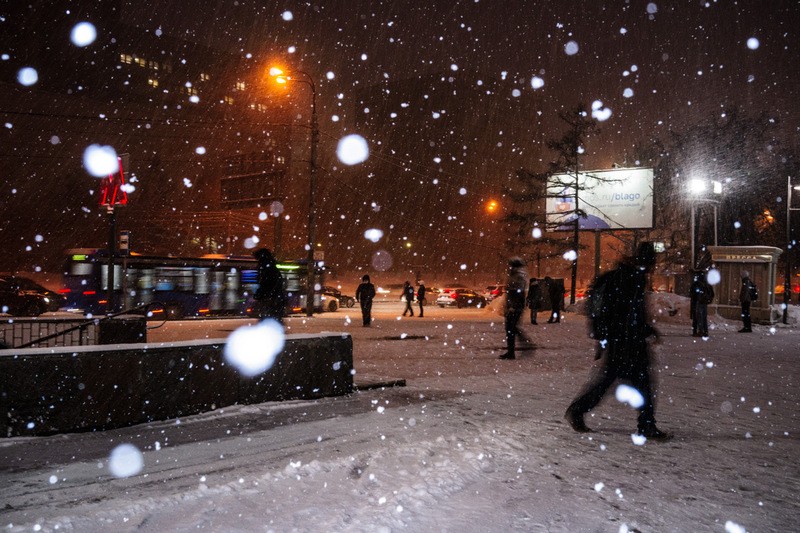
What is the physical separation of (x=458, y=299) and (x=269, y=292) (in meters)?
38.8

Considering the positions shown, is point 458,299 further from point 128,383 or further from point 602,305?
point 128,383

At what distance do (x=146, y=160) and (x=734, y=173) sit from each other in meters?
48.6

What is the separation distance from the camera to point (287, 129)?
3195 cm

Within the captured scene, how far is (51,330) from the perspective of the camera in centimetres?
891

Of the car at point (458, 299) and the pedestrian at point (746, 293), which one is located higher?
the pedestrian at point (746, 293)

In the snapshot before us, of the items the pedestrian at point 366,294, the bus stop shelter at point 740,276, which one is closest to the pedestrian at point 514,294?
the pedestrian at point 366,294

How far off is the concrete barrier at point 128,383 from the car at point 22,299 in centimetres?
2243

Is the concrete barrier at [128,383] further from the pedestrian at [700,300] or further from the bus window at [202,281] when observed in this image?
the bus window at [202,281]

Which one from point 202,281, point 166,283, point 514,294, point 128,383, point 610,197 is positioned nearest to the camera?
point 128,383

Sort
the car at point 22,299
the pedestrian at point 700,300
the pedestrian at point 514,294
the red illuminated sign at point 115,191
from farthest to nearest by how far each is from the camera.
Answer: the car at point 22,299 < the pedestrian at point 700,300 < the red illuminated sign at point 115,191 < the pedestrian at point 514,294

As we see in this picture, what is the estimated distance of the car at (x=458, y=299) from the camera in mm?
46822

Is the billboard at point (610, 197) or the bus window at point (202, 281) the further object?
the billboard at point (610, 197)

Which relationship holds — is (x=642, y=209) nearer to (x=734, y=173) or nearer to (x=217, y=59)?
(x=734, y=173)

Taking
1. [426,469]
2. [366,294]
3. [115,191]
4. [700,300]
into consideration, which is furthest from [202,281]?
[426,469]
